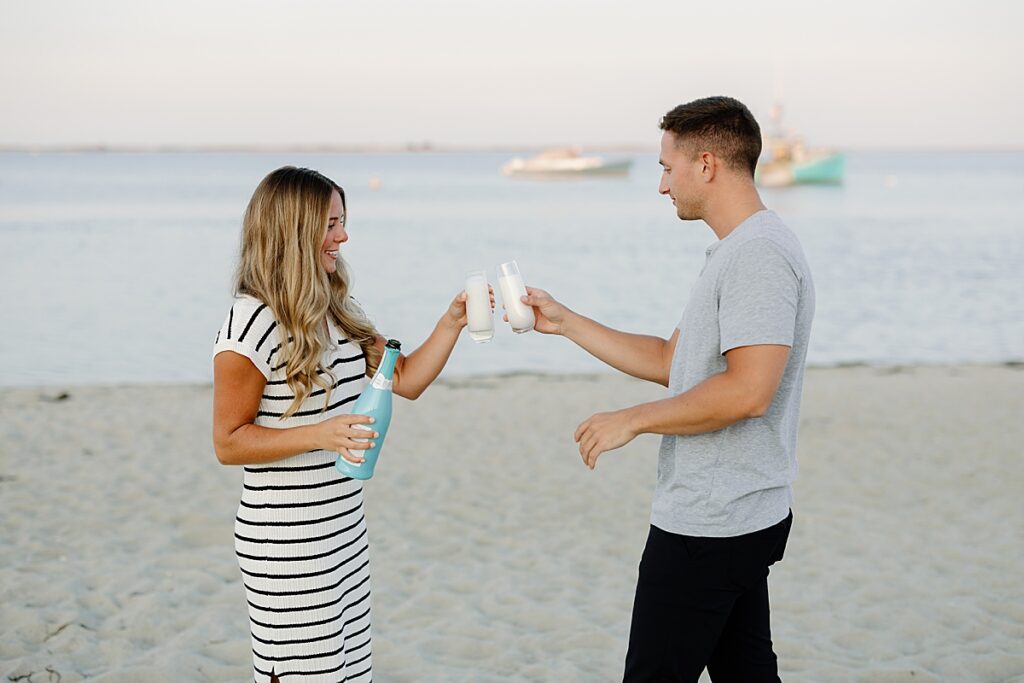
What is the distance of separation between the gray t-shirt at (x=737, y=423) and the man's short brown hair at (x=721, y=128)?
0.60 feet

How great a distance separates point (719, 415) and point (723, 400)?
0.04 m

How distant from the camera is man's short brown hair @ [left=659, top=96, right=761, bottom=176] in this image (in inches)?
102

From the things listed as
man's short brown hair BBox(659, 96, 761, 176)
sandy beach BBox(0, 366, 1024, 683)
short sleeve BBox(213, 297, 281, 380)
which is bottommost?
sandy beach BBox(0, 366, 1024, 683)

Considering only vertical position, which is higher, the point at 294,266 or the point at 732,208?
the point at 732,208

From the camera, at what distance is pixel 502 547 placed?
5742 millimetres

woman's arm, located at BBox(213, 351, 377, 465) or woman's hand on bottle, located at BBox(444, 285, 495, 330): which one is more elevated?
woman's hand on bottle, located at BBox(444, 285, 495, 330)

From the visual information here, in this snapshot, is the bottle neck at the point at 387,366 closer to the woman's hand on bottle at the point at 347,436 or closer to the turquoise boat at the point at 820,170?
the woman's hand on bottle at the point at 347,436

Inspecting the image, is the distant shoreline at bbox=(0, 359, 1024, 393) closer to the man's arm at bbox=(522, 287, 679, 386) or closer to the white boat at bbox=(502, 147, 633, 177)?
the man's arm at bbox=(522, 287, 679, 386)

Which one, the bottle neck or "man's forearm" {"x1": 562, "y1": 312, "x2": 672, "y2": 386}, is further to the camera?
"man's forearm" {"x1": 562, "y1": 312, "x2": 672, "y2": 386}

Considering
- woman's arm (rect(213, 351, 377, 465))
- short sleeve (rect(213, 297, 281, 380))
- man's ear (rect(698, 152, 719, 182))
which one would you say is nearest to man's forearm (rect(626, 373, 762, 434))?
man's ear (rect(698, 152, 719, 182))

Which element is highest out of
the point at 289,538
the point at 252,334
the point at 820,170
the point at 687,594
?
the point at 820,170

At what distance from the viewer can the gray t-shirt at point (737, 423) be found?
241cm

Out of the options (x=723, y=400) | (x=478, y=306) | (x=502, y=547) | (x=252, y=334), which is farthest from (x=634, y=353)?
(x=502, y=547)

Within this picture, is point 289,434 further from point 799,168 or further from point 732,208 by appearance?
point 799,168
